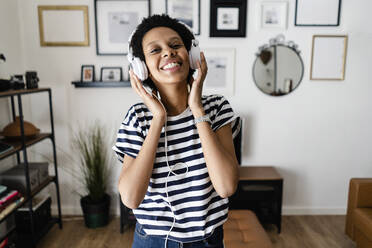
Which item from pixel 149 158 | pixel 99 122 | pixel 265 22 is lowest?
pixel 99 122

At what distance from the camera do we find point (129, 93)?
9.14ft

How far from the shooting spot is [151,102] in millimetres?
864

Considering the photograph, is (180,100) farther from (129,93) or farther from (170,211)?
(129,93)

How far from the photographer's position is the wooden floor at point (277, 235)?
8.06ft

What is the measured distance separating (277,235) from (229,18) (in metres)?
2.06

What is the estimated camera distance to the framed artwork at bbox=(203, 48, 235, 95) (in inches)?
107

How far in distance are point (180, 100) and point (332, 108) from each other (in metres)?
2.42

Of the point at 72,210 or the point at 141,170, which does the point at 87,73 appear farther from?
the point at 141,170

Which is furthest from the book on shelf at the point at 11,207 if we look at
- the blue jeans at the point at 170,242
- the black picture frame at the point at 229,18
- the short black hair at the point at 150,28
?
the black picture frame at the point at 229,18

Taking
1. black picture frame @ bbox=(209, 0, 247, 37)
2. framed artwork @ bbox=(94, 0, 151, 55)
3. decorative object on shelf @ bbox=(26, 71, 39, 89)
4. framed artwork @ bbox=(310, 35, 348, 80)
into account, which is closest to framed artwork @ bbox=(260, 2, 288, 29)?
black picture frame @ bbox=(209, 0, 247, 37)

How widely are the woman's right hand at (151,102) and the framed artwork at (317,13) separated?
2.29 meters

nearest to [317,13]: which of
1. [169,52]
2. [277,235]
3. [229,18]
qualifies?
[229,18]

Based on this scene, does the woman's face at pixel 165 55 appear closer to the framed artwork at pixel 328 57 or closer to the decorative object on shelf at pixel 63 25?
the decorative object on shelf at pixel 63 25

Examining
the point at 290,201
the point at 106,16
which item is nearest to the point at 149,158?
the point at 106,16
